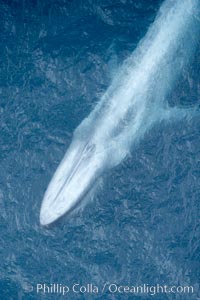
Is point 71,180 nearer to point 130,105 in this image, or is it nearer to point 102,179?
point 102,179

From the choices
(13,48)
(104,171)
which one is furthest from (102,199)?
(13,48)

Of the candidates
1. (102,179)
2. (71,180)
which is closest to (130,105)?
(102,179)

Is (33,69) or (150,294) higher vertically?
(33,69)

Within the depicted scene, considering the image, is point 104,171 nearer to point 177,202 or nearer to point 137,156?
point 137,156

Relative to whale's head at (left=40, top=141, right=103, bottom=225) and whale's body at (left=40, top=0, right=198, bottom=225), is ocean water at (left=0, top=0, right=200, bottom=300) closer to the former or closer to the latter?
whale's body at (left=40, top=0, right=198, bottom=225)

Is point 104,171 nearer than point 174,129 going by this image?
Yes

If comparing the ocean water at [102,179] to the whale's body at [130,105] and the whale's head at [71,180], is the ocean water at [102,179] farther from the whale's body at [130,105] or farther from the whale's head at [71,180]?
the whale's head at [71,180]

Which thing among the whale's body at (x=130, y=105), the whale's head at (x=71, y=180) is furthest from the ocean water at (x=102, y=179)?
the whale's head at (x=71, y=180)
